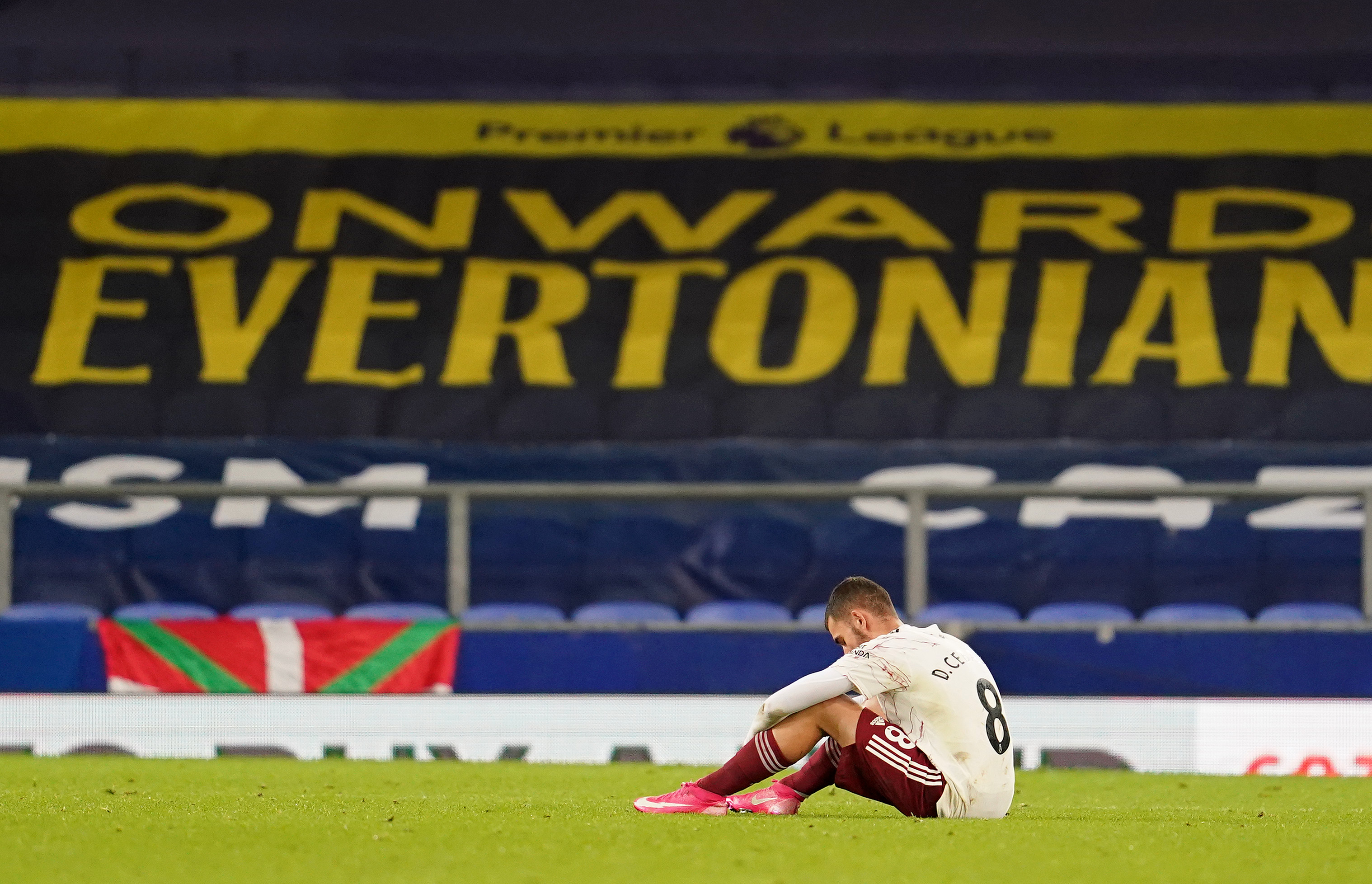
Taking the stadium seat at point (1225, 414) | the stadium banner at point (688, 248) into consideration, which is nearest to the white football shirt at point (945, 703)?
the stadium banner at point (688, 248)

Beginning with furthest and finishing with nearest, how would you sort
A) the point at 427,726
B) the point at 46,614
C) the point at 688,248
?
the point at 688,248 < the point at 46,614 < the point at 427,726

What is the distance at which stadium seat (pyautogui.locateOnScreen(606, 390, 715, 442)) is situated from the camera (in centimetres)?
1094

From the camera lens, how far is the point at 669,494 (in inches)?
331

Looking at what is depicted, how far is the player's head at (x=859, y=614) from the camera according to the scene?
5.13 meters

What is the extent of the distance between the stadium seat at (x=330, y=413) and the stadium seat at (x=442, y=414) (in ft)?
0.42

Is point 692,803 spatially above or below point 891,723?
below

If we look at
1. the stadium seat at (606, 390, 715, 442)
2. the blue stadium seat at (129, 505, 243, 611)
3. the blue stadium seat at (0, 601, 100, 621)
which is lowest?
the blue stadium seat at (0, 601, 100, 621)

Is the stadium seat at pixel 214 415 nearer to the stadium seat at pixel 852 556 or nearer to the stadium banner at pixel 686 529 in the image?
the stadium banner at pixel 686 529

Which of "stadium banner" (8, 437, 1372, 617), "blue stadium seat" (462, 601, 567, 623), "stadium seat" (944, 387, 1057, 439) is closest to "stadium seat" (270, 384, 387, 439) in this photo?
"stadium banner" (8, 437, 1372, 617)

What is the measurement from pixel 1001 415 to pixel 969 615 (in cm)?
219

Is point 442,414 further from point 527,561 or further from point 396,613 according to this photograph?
point 396,613

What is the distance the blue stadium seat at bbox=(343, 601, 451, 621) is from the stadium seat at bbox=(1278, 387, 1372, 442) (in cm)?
493

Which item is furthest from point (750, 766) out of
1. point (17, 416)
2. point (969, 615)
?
point (17, 416)

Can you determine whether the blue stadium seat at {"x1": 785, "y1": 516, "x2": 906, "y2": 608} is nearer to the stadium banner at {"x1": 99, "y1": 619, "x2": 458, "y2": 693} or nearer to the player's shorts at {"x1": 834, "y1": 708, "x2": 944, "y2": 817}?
the stadium banner at {"x1": 99, "y1": 619, "x2": 458, "y2": 693}
